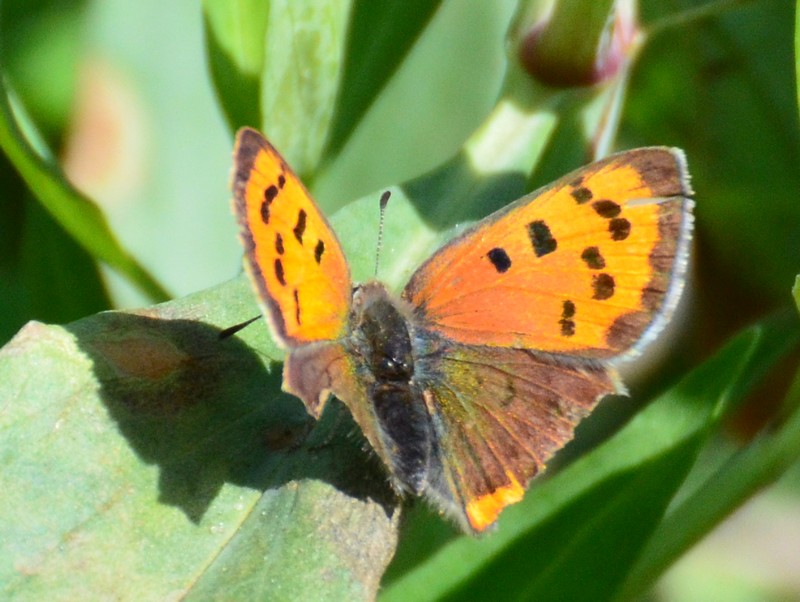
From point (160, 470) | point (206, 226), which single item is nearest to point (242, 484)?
point (160, 470)

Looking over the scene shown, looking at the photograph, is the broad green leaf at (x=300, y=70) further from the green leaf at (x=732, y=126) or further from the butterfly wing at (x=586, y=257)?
the green leaf at (x=732, y=126)

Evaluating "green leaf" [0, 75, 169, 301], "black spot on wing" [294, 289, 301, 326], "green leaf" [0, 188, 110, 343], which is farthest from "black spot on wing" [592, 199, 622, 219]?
"green leaf" [0, 188, 110, 343]

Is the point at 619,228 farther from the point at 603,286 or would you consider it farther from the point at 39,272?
the point at 39,272

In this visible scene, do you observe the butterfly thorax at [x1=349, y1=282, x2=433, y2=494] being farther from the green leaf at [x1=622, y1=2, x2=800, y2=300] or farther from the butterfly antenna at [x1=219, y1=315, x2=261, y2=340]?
the green leaf at [x1=622, y1=2, x2=800, y2=300]

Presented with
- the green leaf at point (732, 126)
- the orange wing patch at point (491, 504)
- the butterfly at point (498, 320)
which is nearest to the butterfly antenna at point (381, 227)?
the butterfly at point (498, 320)

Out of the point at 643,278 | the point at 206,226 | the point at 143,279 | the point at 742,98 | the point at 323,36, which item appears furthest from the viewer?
the point at 742,98

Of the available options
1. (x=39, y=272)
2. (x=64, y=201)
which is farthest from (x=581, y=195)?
(x=39, y=272)

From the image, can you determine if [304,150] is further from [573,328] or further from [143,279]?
[573,328]
